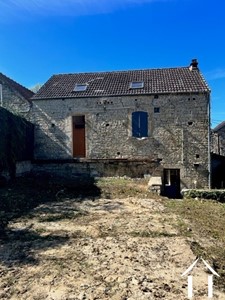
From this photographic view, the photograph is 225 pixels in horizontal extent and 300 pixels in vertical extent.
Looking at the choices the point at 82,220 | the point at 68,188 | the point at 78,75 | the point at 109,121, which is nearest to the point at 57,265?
the point at 82,220

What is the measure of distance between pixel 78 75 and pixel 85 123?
4058mm

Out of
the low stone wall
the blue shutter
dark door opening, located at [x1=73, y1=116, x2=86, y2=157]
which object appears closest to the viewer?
the low stone wall

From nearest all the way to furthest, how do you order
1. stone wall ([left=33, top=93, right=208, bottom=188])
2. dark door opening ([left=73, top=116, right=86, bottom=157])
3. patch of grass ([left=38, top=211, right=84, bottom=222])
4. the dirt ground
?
1. the dirt ground
2. patch of grass ([left=38, top=211, right=84, bottom=222])
3. stone wall ([left=33, top=93, right=208, bottom=188])
4. dark door opening ([left=73, top=116, right=86, bottom=157])

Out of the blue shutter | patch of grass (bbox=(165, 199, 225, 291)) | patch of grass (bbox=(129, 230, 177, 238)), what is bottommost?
patch of grass (bbox=(165, 199, 225, 291))

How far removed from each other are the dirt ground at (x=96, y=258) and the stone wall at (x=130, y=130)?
6.88 meters

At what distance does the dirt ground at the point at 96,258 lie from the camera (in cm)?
350

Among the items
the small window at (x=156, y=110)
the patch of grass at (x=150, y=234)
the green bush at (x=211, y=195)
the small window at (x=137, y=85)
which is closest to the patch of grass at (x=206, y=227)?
the patch of grass at (x=150, y=234)

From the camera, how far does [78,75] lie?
16.8 metres

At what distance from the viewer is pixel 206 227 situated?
638 centimetres

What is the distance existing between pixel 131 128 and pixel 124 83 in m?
2.92

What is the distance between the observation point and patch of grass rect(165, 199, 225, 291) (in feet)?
14.8

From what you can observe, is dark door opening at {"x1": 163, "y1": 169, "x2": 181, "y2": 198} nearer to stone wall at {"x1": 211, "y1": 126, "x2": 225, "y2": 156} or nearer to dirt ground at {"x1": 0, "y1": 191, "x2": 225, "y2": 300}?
dirt ground at {"x1": 0, "y1": 191, "x2": 225, "y2": 300}

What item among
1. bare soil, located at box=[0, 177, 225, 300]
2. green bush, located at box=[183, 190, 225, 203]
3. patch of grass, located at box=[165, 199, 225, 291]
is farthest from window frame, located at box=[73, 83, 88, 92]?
bare soil, located at box=[0, 177, 225, 300]

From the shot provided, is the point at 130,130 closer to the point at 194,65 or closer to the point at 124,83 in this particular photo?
the point at 124,83
